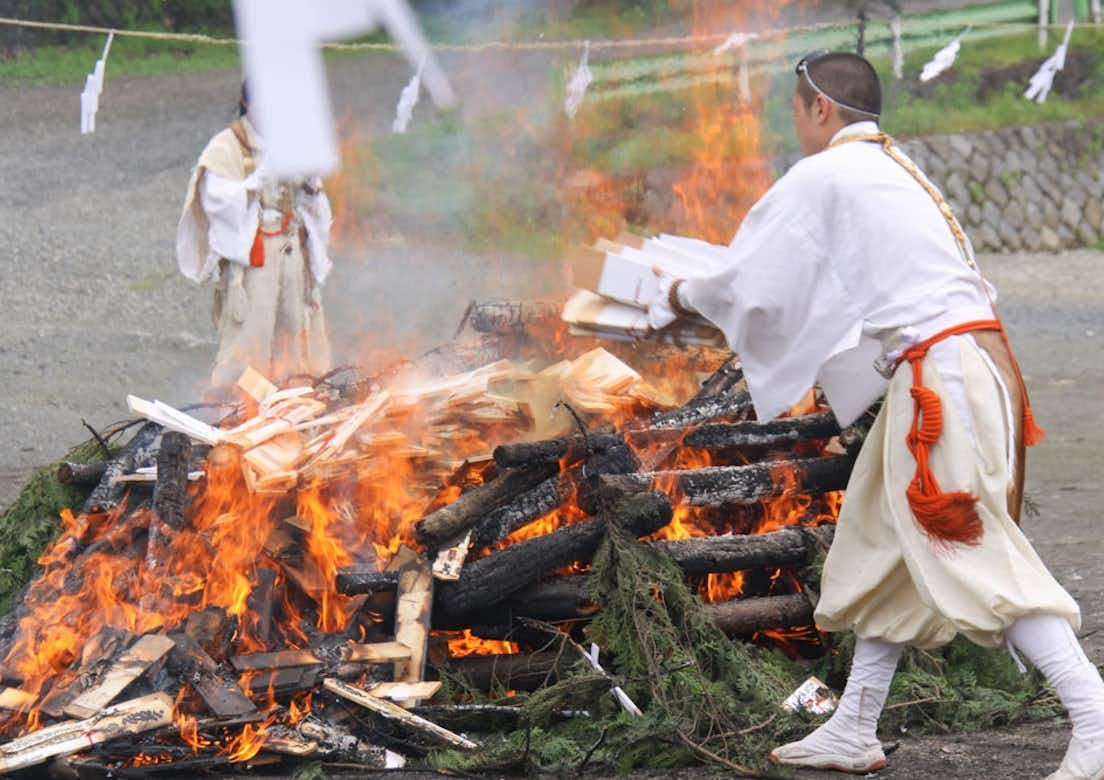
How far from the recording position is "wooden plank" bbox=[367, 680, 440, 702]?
466 cm

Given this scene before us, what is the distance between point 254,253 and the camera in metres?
8.29

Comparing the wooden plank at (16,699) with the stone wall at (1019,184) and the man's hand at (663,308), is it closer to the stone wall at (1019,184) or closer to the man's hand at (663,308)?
the man's hand at (663,308)

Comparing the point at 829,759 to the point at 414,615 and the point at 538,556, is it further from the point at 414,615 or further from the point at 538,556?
the point at 414,615

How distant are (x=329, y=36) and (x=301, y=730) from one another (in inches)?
90.5

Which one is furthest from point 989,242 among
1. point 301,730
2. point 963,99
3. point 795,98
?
point 301,730

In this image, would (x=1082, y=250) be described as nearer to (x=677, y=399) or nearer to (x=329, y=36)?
(x=677, y=399)

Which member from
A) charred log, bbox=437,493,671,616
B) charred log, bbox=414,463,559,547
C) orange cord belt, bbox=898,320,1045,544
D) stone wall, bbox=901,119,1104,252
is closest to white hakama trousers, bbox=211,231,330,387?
charred log, bbox=414,463,559,547

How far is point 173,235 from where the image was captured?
1447cm

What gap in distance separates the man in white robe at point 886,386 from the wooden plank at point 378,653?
4.31 feet

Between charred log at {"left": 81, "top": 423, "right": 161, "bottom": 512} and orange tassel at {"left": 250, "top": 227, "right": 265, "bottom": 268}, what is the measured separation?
7.98 ft

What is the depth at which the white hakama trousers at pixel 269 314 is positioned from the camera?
832 cm

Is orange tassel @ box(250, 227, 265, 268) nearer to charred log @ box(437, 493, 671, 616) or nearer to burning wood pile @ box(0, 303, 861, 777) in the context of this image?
burning wood pile @ box(0, 303, 861, 777)

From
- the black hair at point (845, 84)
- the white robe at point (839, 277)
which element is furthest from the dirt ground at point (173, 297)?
the black hair at point (845, 84)

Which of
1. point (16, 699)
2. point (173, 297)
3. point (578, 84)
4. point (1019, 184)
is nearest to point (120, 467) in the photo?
point (16, 699)
